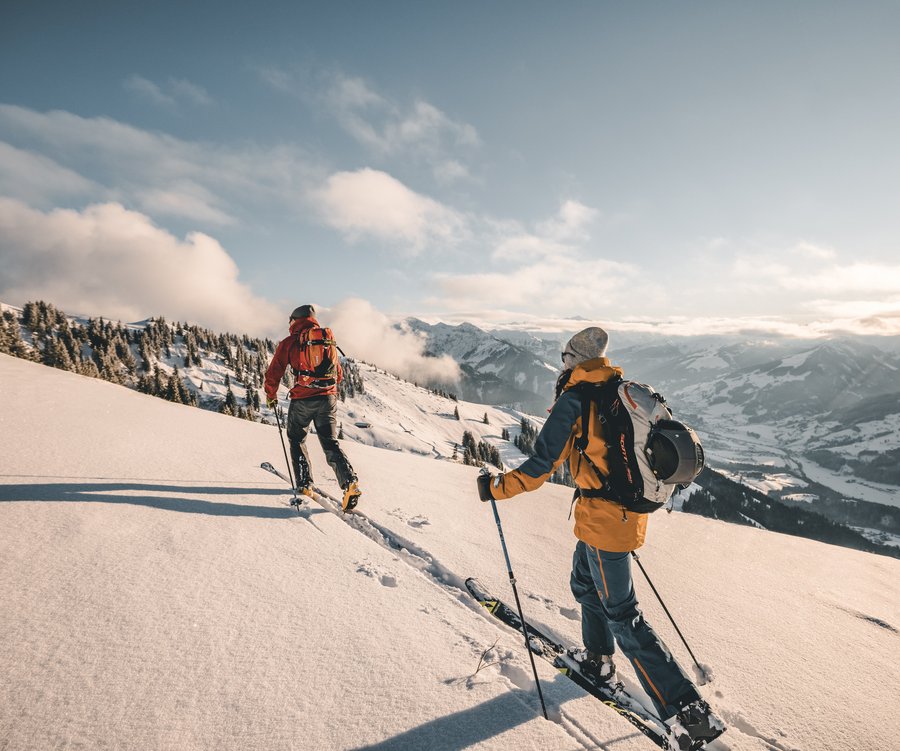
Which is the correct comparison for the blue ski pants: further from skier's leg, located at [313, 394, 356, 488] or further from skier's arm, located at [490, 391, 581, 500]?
skier's leg, located at [313, 394, 356, 488]

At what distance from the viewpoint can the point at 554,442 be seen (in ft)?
12.1

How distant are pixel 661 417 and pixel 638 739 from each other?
263 cm

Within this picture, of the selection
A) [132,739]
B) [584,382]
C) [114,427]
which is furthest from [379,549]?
[114,427]

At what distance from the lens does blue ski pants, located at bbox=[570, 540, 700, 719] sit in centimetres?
343

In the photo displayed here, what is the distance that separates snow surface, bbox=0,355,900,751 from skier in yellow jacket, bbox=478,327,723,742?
1.55ft

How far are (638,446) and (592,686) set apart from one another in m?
2.29

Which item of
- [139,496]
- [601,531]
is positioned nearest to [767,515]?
[601,531]

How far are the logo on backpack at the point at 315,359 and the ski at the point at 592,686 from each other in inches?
186

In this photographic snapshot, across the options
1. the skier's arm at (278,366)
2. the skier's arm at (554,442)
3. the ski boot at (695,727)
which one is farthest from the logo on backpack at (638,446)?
the skier's arm at (278,366)

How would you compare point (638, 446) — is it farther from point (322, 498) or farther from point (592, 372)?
point (322, 498)

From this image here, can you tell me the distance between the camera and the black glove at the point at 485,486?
4.04 meters

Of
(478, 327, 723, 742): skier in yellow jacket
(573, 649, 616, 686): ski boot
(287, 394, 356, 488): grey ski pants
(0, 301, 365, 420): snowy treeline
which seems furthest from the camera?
(0, 301, 365, 420): snowy treeline

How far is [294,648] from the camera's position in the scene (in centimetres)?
344

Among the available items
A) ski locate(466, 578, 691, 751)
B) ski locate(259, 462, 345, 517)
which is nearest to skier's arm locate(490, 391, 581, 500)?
ski locate(466, 578, 691, 751)
